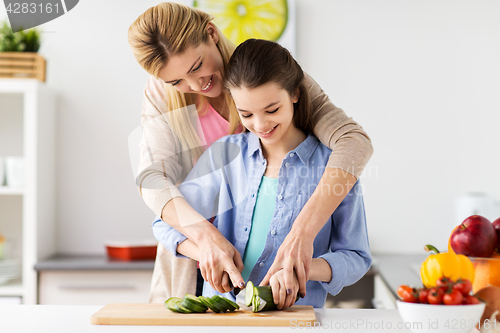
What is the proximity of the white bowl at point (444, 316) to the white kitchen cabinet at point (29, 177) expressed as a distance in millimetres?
1872

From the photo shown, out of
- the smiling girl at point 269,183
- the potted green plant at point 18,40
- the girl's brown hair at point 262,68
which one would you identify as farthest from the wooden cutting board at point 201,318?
the potted green plant at point 18,40

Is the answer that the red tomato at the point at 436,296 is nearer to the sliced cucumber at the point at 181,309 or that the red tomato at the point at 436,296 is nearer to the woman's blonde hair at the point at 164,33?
the sliced cucumber at the point at 181,309

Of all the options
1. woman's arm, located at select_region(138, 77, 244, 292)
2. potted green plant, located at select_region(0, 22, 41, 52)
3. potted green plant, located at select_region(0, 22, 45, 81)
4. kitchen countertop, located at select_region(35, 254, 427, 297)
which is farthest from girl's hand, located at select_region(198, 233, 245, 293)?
potted green plant, located at select_region(0, 22, 41, 52)

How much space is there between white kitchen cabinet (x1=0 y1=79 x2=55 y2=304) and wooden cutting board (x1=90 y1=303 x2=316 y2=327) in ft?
4.78

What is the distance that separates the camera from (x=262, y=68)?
3.25 feet

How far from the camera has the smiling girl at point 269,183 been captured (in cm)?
99

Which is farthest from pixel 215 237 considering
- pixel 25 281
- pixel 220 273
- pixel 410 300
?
pixel 25 281

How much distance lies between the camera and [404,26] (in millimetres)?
2326

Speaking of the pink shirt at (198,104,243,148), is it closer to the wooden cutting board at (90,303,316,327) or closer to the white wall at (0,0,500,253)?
the wooden cutting board at (90,303,316,327)

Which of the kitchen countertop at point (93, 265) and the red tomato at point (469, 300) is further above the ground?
the red tomato at point (469, 300)

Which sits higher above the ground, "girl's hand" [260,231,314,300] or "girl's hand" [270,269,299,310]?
"girl's hand" [260,231,314,300]

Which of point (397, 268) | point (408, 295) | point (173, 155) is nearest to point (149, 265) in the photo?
point (173, 155)

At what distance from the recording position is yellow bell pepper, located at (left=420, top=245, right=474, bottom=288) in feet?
2.32

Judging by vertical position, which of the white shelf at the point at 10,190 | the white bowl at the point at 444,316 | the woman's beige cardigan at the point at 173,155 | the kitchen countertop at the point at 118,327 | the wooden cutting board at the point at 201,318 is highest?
the woman's beige cardigan at the point at 173,155
